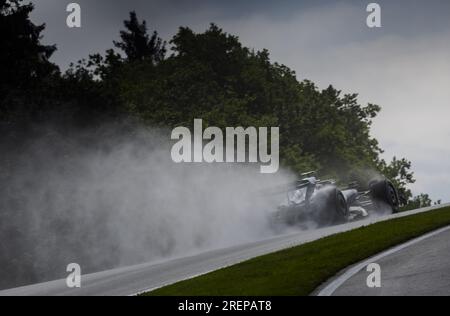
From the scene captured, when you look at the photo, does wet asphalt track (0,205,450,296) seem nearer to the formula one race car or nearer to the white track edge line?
the white track edge line

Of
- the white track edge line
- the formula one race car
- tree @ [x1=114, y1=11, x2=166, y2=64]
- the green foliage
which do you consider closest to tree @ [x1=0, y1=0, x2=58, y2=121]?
the green foliage

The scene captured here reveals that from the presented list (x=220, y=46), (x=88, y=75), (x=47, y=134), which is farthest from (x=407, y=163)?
(x=47, y=134)

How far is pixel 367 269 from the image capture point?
14109 mm

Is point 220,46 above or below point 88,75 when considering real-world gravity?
above

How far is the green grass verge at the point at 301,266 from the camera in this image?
13.4 meters

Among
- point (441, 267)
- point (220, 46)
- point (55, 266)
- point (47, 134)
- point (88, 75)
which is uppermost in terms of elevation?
point (220, 46)

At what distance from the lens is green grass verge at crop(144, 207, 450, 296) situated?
13.4m

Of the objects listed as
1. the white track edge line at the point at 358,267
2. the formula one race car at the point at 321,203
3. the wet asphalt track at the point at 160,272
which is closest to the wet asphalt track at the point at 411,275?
the white track edge line at the point at 358,267

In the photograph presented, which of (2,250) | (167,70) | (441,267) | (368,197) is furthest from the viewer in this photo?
(167,70)

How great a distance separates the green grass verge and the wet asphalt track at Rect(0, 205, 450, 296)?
801mm
